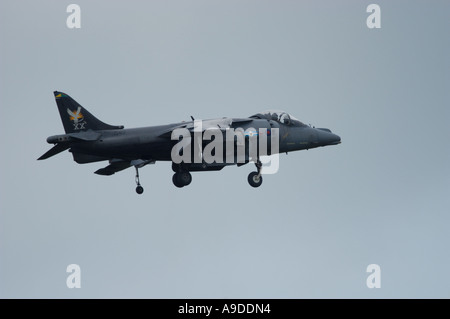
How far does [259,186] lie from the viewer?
5009 centimetres

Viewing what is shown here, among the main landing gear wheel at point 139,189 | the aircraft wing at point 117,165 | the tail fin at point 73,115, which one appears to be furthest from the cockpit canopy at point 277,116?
the tail fin at point 73,115

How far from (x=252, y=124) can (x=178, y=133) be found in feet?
14.2

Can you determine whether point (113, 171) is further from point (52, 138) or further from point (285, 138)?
point (285, 138)

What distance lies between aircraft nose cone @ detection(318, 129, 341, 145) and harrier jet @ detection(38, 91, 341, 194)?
1.86m

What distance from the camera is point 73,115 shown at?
151 ft

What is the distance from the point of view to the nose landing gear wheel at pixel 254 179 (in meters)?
49.9

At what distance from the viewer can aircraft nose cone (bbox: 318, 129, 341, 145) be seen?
168ft

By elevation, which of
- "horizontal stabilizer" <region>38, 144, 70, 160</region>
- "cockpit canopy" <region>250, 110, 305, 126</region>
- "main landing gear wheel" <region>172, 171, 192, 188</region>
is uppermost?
"cockpit canopy" <region>250, 110, 305, 126</region>

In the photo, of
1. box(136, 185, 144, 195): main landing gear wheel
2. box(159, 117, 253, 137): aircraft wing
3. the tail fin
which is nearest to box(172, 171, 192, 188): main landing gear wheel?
box(136, 185, 144, 195): main landing gear wheel

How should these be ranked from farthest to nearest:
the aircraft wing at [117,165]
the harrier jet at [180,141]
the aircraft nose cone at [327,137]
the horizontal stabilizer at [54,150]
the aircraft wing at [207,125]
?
the aircraft nose cone at [327,137] < the aircraft wing at [117,165] < the aircraft wing at [207,125] < the harrier jet at [180,141] < the horizontal stabilizer at [54,150]

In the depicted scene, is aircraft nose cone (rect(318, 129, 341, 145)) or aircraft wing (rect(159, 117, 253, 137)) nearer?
aircraft wing (rect(159, 117, 253, 137))

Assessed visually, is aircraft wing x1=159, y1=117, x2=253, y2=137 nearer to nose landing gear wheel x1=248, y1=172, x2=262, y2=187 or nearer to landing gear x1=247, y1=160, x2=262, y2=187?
landing gear x1=247, y1=160, x2=262, y2=187

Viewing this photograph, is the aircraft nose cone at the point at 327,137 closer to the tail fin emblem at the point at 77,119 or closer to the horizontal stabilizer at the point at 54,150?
the tail fin emblem at the point at 77,119

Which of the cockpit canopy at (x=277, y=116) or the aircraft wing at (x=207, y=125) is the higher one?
the cockpit canopy at (x=277, y=116)
